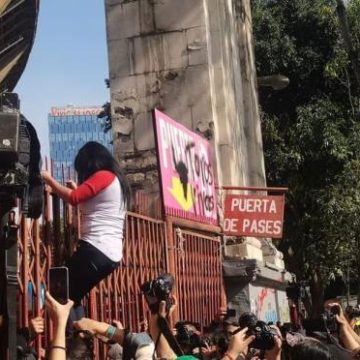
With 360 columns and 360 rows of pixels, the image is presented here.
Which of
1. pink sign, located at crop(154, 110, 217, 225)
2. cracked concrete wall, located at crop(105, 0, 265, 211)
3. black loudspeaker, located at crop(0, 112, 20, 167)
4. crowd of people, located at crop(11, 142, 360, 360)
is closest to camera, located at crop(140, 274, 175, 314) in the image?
crowd of people, located at crop(11, 142, 360, 360)

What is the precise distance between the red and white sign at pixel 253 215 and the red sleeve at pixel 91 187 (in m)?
5.25

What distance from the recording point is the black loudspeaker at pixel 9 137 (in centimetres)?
325

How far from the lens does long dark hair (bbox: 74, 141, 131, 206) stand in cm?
505

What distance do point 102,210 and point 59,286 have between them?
196cm

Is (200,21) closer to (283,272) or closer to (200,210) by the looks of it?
(200,210)

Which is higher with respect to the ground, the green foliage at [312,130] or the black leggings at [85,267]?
the green foliage at [312,130]

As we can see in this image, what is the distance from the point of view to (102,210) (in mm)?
5117

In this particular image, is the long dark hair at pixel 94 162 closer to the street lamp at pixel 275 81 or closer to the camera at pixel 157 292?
the camera at pixel 157 292

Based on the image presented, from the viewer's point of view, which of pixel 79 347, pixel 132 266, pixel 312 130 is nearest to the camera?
pixel 79 347

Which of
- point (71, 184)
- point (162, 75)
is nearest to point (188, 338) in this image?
point (71, 184)

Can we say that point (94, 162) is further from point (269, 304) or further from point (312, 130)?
point (312, 130)

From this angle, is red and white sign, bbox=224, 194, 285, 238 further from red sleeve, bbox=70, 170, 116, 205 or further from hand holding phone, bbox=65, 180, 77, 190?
red sleeve, bbox=70, 170, 116, 205

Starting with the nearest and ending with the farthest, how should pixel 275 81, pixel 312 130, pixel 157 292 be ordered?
1. pixel 157 292
2. pixel 275 81
3. pixel 312 130

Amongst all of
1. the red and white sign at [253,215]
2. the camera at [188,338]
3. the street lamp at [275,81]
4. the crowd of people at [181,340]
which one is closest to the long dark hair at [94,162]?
the camera at [188,338]
